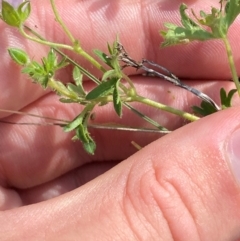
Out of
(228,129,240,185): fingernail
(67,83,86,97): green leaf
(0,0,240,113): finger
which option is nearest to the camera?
(228,129,240,185): fingernail

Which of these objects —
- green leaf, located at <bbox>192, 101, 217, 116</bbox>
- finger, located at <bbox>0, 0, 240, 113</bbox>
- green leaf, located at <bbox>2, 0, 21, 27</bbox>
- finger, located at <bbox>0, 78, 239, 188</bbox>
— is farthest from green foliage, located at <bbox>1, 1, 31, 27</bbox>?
green leaf, located at <bbox>192, 101, 217, 116</bbox>

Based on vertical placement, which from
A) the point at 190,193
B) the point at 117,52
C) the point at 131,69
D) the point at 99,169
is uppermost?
the point at 117,52

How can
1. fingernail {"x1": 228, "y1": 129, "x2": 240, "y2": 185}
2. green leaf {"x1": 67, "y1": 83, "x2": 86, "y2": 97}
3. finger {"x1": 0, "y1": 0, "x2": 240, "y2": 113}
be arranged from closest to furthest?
fingernail {"x1": 228, "y1": 129, "x2": 240, "y2": 185}
green leaf {"x1": 67, "y1": 83, "x2": 86, "y2": 97}
finger {"x1": 0, "y1": 0, "x2": 240, "y2": 113}

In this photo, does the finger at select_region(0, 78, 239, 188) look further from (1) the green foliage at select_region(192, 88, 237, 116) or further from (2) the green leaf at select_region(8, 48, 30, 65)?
(2) the green leaf at select_region(8, 48, 30, 65)

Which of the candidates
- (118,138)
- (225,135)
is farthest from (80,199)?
(118,138)

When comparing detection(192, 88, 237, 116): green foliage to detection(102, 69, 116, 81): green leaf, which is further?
detection(192, 88, 237, 116): green foliage

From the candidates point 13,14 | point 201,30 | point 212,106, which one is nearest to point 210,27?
point 201,30

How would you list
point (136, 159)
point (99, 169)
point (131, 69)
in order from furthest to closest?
point (99, 169), point (131, 69), point (136, 159)

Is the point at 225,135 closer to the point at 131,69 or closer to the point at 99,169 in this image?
the point at 131,69

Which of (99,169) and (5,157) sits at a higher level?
(5,157)
